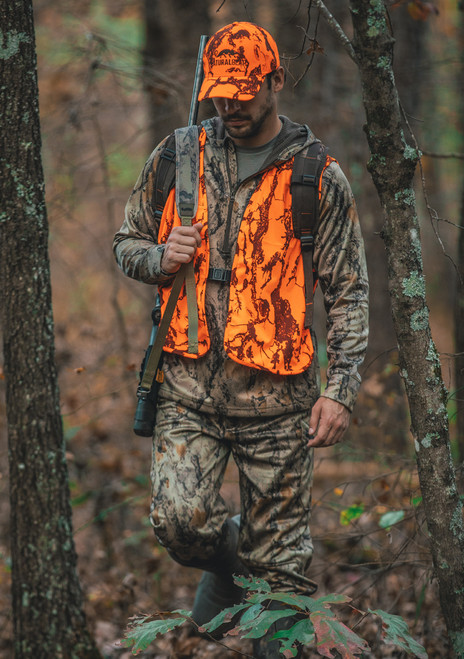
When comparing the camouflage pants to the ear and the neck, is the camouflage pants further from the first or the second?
the ear

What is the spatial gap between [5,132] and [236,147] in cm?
121

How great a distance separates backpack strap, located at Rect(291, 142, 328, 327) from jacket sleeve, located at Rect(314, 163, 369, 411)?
0.06 meters

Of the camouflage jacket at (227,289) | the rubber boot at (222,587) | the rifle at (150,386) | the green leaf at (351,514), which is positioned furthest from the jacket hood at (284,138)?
the green leaf at (351,514)

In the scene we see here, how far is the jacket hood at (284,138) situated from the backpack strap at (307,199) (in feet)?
0.12

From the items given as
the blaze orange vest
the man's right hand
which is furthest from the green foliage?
the man's right hand

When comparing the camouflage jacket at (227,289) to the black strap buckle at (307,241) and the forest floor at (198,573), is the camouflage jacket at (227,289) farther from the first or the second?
the forest floor at (198,573)

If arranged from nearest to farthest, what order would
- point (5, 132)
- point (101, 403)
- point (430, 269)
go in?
point (5, 132) < point (101, 403) < point (430, 269)

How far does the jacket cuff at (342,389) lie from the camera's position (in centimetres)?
342

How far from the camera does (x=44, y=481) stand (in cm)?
399

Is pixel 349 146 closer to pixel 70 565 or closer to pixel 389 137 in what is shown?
pixel 389 137

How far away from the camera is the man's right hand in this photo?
3348 millimetres

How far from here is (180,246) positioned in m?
3.35

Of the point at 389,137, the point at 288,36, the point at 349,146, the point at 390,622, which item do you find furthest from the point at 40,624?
the point at 288,36

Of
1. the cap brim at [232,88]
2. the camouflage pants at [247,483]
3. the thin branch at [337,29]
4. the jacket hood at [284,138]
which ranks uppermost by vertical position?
the thin branch at [337,29]
